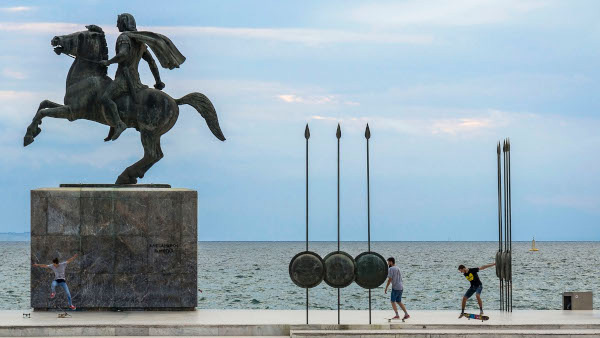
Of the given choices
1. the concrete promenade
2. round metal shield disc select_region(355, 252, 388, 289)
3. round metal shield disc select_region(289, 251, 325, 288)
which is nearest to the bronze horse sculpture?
the concrete promenade

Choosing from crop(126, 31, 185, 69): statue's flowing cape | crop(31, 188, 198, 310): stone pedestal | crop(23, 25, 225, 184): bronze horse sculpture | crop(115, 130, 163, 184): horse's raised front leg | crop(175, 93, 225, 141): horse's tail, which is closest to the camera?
crop(31, 188, 198, 310): stone pedestal

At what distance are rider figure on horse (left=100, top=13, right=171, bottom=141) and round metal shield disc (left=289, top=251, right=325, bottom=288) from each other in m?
6.01

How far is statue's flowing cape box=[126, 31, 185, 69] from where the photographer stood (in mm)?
25584

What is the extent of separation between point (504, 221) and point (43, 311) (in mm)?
11225

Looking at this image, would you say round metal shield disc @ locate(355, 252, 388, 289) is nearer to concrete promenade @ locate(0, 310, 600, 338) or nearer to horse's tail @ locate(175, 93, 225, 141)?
concrete promenade @ locate(0, 310, 600, 338)

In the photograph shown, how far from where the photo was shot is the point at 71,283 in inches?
962

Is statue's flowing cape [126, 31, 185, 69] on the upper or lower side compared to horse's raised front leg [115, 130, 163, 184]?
upper

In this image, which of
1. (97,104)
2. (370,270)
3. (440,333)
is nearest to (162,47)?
(97,104)

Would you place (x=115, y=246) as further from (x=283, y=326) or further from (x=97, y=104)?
(x=283, y=326)

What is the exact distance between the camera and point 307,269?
22.4 meters

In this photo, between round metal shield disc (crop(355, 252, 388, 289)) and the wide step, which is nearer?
the wide step

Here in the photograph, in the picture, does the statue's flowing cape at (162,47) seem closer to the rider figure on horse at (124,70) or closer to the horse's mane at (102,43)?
the rider figure on horse at (124,70)

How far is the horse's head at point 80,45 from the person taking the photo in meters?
25.5

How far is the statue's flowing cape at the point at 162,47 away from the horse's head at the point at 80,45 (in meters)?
0.90
